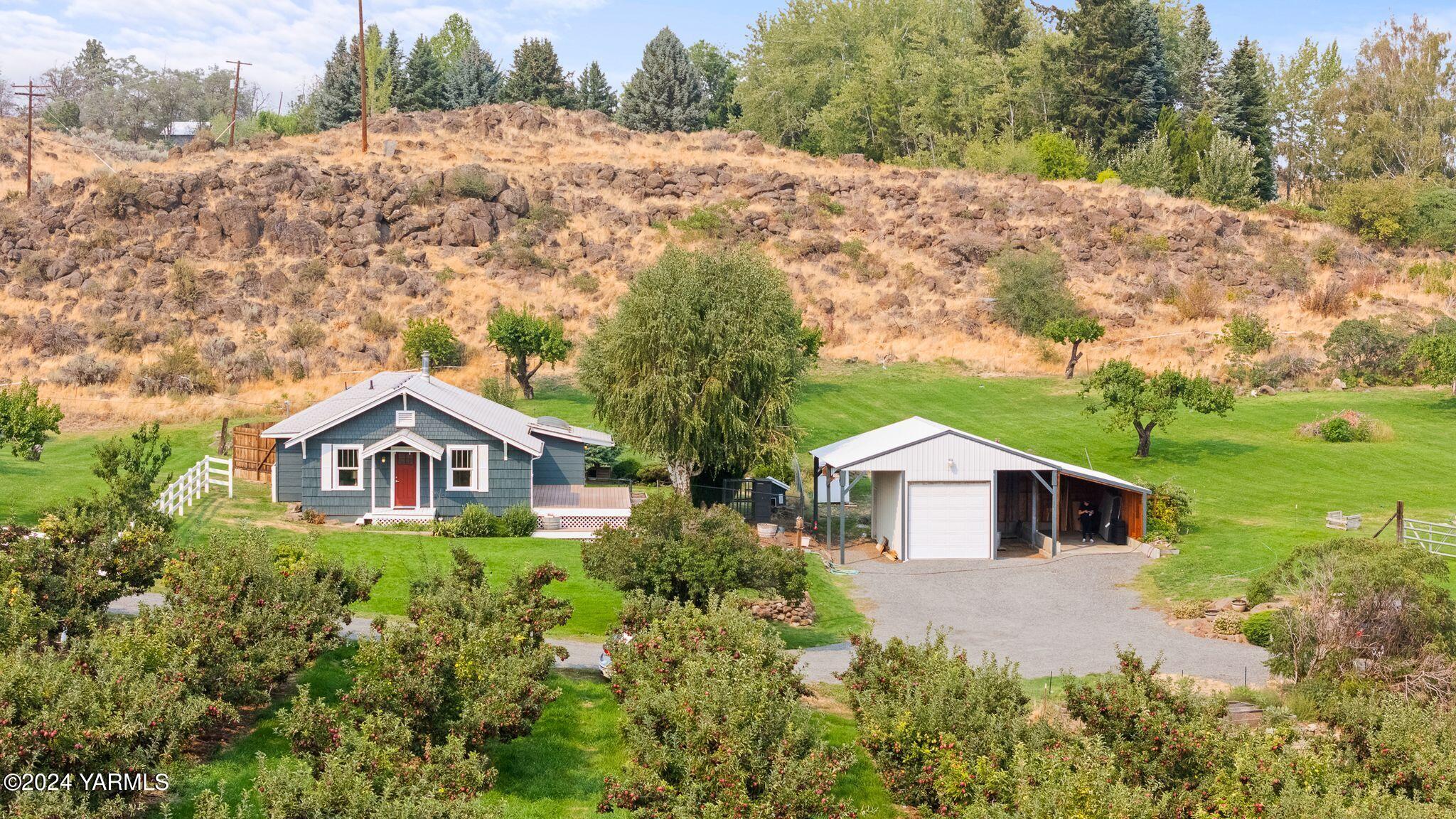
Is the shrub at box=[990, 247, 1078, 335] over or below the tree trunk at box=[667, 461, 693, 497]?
over

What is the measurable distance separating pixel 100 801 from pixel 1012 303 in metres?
55.8

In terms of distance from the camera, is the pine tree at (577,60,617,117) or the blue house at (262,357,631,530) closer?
the blue house at (262,357,631,530)

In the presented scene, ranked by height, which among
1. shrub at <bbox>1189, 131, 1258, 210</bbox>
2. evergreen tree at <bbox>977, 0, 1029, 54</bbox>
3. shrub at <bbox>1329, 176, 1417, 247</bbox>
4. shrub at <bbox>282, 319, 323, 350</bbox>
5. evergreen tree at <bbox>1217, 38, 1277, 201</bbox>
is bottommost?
shrub at <bbox>282, 319, 323, 350</bbox>

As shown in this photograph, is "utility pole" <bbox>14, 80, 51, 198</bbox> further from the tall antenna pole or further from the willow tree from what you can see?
the willow tree

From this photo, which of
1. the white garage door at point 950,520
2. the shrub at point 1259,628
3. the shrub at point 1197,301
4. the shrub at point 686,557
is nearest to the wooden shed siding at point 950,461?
the white garage door at point 950,520

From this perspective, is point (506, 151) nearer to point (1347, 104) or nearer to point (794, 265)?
point (794, 265)

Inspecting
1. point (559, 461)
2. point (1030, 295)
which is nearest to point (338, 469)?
point (559, 461)

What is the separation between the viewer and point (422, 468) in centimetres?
3183


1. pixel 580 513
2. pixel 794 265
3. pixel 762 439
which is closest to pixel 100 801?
pixel 580 513

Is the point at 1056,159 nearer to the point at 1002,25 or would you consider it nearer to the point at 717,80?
the point at 1002,25

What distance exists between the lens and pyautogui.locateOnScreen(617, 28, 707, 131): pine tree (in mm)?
95375

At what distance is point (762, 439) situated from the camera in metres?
34.9

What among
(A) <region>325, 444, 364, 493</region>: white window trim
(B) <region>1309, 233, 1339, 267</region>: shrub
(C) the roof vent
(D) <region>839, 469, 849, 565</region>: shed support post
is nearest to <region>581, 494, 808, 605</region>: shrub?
(D) <region>839, 469, 849, 565</region>: shed support post

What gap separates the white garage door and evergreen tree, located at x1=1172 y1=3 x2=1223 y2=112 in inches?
2809
